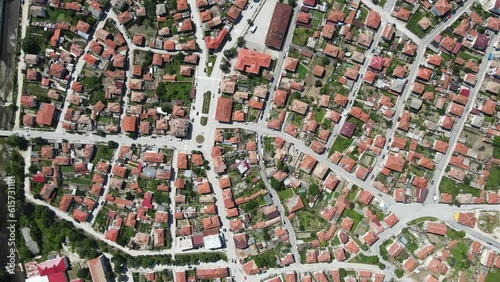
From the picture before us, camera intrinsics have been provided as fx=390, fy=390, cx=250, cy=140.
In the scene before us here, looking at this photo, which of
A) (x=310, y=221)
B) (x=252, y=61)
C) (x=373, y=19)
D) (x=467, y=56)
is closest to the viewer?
(x=252, y=61)

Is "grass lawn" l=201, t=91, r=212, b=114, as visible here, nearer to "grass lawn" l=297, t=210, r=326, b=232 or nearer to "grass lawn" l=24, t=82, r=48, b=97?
"grass lawn" l=297, t=210, r=326, b=232

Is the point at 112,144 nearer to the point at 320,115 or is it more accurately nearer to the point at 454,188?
the point at 320,115

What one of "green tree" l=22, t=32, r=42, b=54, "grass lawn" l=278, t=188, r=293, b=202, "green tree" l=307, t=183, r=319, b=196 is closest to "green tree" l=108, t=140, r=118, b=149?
"green tree" l=22, t=32, r=42, b=54

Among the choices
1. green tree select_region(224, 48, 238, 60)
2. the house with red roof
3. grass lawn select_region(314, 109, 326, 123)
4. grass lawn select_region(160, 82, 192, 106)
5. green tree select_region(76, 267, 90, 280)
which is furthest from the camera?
grass lawn select_region(314, 109, 326, 123)

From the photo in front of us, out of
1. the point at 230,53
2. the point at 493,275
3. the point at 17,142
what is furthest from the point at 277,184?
the point at 17,142

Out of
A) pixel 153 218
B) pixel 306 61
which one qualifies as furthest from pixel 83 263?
pixel 306 61

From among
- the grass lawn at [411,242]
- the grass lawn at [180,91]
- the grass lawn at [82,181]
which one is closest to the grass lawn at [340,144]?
the grass lawn at [411,242]

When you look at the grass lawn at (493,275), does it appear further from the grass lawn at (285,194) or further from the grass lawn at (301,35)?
the grass lawn at (301,35)

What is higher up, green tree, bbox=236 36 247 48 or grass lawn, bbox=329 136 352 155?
green tree, bbox=236 36 247 48
